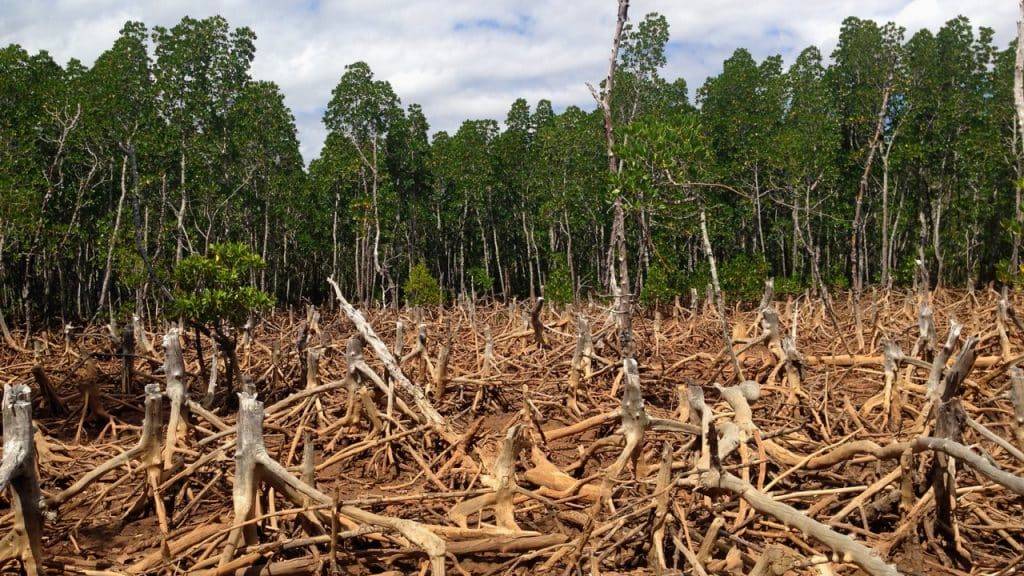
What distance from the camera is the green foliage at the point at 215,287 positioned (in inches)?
297

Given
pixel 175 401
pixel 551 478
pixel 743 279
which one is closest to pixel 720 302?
pixel 551 478

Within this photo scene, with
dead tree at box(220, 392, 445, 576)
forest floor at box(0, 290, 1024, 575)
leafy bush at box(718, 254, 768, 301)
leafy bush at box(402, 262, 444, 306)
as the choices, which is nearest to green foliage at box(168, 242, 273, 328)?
forest floor at box(0, 290, 1024, 575)

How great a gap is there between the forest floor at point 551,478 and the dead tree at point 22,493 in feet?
1.47

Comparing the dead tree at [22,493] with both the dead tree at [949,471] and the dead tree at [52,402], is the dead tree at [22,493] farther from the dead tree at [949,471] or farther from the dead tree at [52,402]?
the dead tree at [52,402]

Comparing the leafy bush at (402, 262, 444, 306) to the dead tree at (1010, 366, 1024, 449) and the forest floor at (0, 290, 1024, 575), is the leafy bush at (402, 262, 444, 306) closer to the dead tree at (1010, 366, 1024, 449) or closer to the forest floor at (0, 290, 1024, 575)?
the forest floor at (0, 290, 1024, 575)

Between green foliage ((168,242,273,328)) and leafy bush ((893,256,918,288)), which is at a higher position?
green foliage ((168,242,273,328))

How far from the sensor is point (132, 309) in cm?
2067

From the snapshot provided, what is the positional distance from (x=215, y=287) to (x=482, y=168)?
81.4ft

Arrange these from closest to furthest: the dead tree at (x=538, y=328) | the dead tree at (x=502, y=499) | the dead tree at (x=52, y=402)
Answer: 1. the dead tree at (x=502, y=499)
2. the dead tree at (x=52, y=402)
3. the dead tree at (x=538, y=328)

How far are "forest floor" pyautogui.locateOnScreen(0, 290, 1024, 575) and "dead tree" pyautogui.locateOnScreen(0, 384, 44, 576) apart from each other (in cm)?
45

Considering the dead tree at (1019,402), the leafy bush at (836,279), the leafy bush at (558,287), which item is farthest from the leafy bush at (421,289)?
the dead tree at (1019,402)

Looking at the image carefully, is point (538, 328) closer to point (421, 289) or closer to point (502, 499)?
point (502, 499)

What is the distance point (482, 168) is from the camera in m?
31.9

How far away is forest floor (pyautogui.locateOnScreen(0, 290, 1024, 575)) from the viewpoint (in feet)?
10.8
